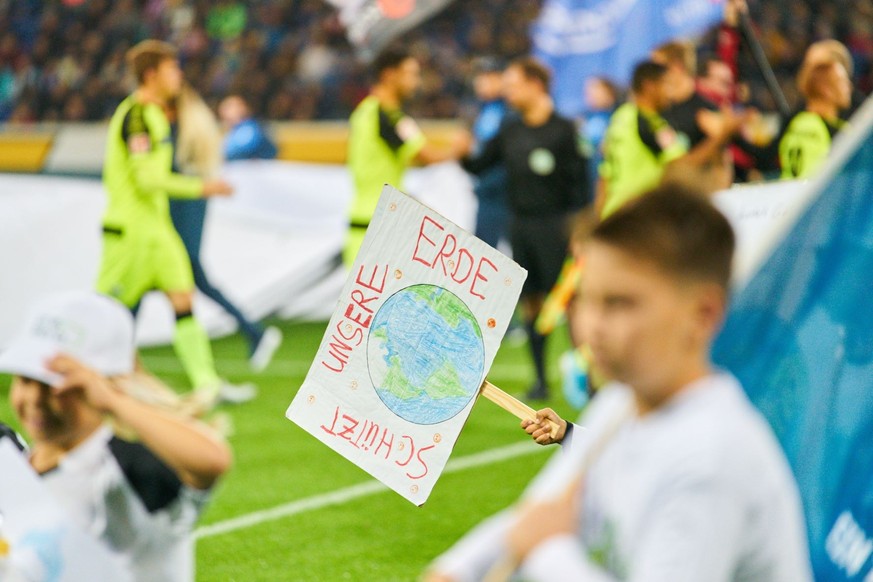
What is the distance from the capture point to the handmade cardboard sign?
3004 millimetres

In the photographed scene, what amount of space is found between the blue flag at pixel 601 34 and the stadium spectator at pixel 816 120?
2.95 m

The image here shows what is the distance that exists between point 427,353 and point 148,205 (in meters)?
5.46

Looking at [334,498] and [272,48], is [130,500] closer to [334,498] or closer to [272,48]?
[334,498]

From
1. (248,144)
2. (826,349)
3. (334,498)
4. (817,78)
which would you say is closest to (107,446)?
(826,349)

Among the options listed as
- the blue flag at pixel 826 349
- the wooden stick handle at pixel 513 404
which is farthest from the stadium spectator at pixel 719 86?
the wooden stick handle at pixel 513 404

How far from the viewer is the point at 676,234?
1823mm

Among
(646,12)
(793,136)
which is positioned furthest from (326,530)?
(646,12)

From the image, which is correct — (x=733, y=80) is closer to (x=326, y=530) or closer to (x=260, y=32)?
(x=326, y=530)

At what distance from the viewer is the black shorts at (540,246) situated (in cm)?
898

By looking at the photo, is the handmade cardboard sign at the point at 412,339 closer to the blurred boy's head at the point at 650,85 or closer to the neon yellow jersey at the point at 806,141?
the neon yellow jersey at the point at 806,141

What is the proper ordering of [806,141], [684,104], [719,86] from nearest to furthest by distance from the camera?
[806,141]
[684,104]
[719,86]

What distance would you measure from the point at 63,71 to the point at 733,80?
1853 centimetres

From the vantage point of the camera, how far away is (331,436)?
3113mm

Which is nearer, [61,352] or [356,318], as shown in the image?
[61,352]
